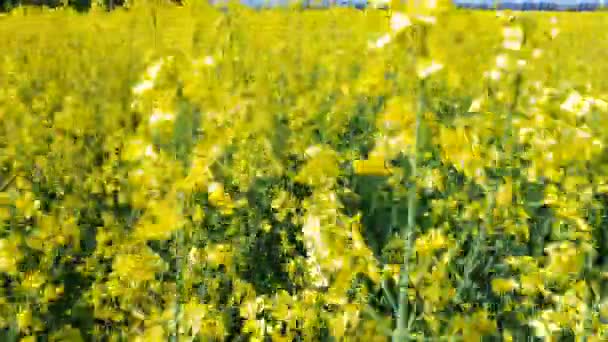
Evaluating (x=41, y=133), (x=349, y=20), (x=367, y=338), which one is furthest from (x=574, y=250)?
(x=349, y=20)

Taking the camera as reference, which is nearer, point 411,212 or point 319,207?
Answer: point 411,212

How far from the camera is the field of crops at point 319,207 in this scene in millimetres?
1367

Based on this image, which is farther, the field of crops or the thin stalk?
the field of crops

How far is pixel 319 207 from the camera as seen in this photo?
1.58 metres

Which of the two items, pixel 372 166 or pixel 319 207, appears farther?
pixel 319 207

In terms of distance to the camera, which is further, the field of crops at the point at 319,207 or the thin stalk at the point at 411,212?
the field of crops at the point at 319,207

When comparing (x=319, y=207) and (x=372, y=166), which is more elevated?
(x=372, y=166)

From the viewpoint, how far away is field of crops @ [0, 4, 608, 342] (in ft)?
4.49

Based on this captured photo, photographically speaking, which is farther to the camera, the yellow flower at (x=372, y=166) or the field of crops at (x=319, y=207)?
the field of crops at (x=319, y=207)

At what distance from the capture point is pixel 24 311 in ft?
5.59

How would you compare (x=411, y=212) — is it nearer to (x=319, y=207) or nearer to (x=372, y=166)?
(x=372, y=166)

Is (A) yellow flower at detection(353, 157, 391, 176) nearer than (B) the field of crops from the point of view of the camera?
Yes

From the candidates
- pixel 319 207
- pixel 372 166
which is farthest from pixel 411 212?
pixel 319 207

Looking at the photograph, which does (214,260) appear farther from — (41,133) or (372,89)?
(41,133)
